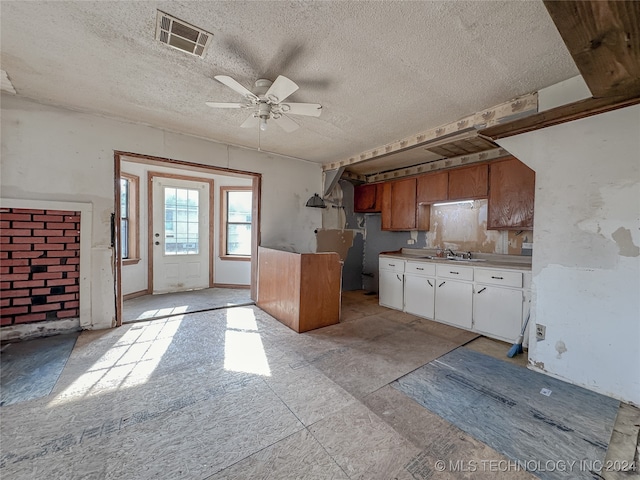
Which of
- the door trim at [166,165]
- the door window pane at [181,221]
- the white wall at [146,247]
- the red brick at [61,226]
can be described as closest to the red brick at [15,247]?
the red brick at [61,226]

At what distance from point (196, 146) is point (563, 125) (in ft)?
13.3

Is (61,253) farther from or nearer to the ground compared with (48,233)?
nearer to the ground

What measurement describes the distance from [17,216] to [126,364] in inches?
77.3

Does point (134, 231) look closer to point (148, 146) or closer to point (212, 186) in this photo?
point (212, 186)

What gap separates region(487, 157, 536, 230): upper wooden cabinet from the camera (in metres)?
3.05

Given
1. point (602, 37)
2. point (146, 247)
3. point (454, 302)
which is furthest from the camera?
point (146, 247)

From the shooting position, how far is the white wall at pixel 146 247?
451 cm

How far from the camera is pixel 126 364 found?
7.34 feet

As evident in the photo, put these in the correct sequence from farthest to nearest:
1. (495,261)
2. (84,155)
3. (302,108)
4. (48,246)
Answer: (495,261) → (84,155) → (48,246) → (302,108)

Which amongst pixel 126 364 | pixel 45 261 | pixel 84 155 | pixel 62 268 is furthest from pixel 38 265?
pixel 126 364

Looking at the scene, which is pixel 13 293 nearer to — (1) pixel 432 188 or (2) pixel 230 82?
(2) pixel 230 82

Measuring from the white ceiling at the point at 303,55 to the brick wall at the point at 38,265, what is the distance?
1251mm

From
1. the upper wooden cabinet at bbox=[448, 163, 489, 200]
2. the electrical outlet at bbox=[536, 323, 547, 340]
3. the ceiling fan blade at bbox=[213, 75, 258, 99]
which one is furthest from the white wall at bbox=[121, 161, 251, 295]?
the electrical outlet at bbox=[536, 323, 547, 340]

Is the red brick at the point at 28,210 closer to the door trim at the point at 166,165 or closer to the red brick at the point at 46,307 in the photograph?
the door trim at the point at 166,165
